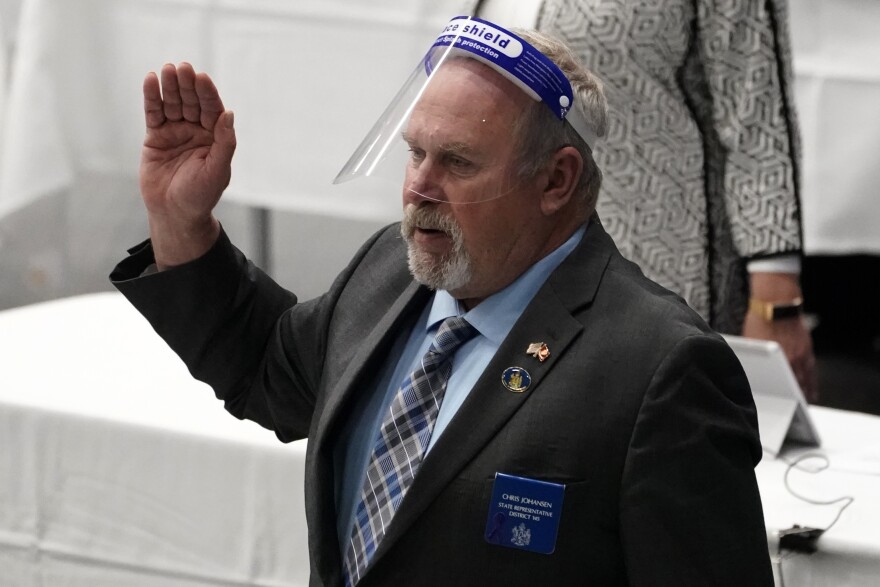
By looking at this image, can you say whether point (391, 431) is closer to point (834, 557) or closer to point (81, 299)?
point (834, 557)

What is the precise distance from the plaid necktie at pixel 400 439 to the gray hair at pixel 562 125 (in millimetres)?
192

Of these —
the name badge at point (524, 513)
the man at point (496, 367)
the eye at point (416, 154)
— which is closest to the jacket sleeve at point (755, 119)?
the man at point (496, 367)

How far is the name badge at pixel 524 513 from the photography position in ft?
4.08

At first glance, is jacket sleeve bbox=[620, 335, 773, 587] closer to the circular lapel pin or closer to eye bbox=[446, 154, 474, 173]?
the circular lapel pin

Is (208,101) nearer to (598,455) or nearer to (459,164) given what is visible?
(459,164)

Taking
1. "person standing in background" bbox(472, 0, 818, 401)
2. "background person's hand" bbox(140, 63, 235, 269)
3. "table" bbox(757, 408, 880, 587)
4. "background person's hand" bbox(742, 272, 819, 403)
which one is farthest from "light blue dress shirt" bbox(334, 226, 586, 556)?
"background person's hand" bbox(742, 272, 819, 403)

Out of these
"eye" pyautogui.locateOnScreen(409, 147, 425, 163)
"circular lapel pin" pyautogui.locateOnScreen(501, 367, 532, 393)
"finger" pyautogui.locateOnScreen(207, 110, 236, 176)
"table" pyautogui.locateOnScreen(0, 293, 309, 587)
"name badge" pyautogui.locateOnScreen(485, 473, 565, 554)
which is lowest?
"table" pyautogui.locateOnScreen(0, 293, 309, 587)

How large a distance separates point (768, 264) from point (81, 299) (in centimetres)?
147

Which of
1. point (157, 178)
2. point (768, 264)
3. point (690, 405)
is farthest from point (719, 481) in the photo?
point (768, 264)

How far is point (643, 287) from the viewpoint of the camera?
1.37m

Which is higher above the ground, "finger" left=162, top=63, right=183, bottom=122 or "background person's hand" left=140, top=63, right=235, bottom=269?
"finger" left=162, top=63, right=183, bottom=122

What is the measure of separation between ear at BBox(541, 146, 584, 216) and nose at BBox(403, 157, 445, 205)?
0.11 meters

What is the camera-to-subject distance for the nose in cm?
133

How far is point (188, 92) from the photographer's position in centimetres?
143
